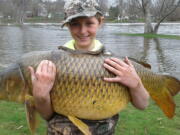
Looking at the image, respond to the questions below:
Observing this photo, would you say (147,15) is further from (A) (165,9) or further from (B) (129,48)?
(B) (129,48)

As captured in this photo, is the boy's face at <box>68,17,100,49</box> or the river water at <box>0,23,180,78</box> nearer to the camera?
the boy's face at <box>68,17,100,49</box>

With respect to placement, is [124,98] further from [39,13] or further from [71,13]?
[39,13]

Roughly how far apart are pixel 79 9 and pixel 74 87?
0.71m

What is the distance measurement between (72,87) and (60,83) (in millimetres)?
86

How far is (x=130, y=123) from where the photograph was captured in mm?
4633

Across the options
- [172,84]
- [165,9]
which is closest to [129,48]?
[165,9]

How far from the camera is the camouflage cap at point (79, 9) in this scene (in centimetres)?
230

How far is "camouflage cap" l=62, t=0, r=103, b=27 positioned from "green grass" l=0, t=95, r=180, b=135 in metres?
2.32

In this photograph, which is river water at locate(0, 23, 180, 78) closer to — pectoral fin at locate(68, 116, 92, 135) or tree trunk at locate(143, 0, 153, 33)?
pectoral fin at locate(68, 116, 92, 135)

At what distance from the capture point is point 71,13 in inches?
93.1

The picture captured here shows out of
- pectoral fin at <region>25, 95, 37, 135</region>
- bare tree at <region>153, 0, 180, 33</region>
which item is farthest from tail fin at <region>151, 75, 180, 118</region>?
bare tree at <region>153, 0, 180, 33</region>

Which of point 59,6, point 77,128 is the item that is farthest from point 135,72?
point 59,6

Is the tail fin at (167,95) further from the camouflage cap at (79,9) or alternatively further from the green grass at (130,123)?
the green grass at (130,123)

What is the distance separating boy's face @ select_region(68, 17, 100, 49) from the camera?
235 cm
